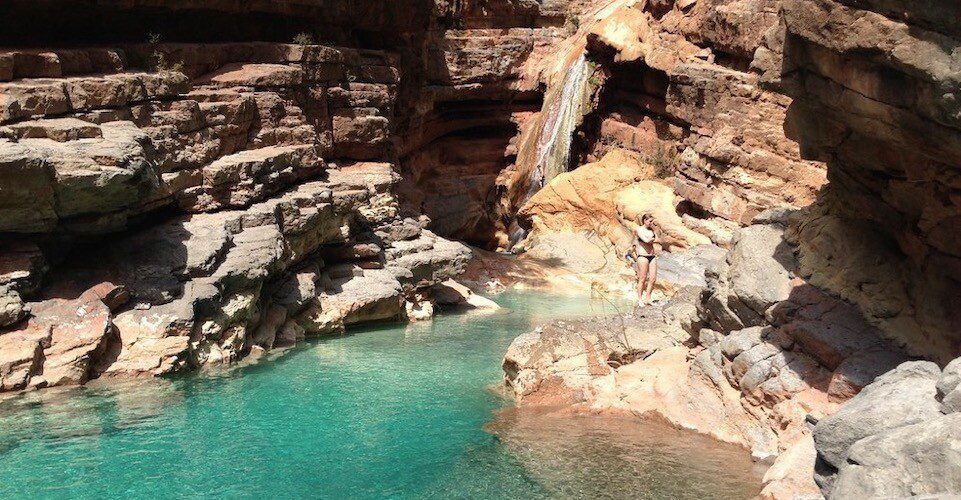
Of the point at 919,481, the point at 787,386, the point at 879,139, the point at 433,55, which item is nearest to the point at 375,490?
the point at 787,386

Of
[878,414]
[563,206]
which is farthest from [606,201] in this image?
[878,414]

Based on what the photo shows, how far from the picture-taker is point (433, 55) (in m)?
25.9

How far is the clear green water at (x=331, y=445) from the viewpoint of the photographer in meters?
8.48

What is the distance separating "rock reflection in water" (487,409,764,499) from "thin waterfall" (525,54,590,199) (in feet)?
51.4

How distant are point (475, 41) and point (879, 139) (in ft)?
67.2

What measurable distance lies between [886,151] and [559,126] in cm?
1769

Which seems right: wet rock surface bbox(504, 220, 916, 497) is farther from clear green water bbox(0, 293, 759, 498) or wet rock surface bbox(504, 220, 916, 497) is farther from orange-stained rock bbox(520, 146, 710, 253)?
orange-stained rock bbox(520, 146, 710, 253)

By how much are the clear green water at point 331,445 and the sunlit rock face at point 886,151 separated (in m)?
2.26

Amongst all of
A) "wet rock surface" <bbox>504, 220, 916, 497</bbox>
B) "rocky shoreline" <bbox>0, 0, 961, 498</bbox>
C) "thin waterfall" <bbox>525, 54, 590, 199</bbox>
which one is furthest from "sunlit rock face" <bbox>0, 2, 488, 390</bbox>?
"thin waterfall" <bbox>525, 54, 590, 199</bbox>

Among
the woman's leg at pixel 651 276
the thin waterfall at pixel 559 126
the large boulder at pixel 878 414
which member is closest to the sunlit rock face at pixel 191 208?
the woman's leg at pixel 651 276

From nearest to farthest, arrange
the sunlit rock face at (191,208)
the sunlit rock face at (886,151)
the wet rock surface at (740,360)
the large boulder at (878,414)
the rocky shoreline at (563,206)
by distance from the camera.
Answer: the large boulder at (878,414), the sunlit rock face at (886,151), the rocky shoreline at (563,206), the wet rock surface at (740,360), the sunlit rock face at (191,208)

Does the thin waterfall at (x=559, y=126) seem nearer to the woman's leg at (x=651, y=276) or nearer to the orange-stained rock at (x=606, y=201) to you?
the orange-stained rock at (x=606, y=201)

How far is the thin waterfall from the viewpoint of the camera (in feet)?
82.0

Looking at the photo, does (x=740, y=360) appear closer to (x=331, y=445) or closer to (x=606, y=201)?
(x=331, y=445)
